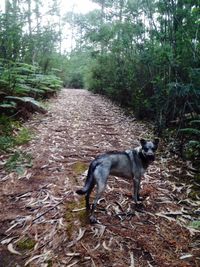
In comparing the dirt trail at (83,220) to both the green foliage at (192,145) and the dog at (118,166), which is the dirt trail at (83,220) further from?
the green foliage at (192,145)

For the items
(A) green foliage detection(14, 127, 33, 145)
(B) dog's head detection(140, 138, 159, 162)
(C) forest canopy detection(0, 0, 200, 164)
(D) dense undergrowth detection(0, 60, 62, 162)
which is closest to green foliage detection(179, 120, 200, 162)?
(C) forest canopy detection(0, 0, 200, 164)

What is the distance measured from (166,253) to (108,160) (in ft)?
4.48

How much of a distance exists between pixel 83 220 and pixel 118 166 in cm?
88

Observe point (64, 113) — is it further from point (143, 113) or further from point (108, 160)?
point (108, 160)

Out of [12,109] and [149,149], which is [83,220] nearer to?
[149,149]

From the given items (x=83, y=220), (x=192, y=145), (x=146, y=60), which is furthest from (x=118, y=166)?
(x=146, y=60)

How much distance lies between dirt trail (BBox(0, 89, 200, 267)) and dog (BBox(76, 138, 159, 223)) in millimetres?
300

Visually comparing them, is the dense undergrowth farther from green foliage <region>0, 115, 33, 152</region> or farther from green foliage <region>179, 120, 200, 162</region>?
→ green foliage <region>179, 120, 200, 162</region>

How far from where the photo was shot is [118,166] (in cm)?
413

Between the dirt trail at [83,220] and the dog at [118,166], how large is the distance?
300 mm

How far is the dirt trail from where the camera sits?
3.15 m

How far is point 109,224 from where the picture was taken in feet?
12.4

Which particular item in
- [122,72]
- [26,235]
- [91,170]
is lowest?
[26,235]

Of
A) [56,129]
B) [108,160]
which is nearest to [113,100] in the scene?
[56,129]
